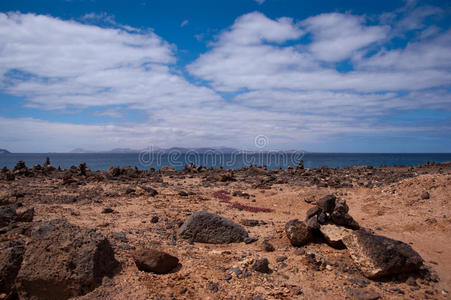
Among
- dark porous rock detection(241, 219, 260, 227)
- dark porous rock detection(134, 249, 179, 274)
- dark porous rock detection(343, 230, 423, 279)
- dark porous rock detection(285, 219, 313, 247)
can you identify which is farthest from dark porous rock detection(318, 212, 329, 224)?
dark porous rock detection(134, 249, 179, 274)

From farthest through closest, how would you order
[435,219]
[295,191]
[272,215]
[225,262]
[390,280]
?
[295,191], [272,215], [435,219], [225,262], [390,280]

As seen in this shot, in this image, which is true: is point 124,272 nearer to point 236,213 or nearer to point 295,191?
point 236,213

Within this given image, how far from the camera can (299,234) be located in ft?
27.7

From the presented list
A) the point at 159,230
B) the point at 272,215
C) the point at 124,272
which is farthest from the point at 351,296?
the point at 272,215

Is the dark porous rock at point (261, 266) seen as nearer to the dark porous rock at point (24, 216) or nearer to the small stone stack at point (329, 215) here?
the small stone stack at point (329, 215)

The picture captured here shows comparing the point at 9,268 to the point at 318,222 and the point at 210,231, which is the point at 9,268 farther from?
the point at 318,222

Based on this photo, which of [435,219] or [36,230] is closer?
[36,230]

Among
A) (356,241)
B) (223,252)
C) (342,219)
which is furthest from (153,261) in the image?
(342,219)

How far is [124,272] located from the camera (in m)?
6.18

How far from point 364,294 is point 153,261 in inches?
182

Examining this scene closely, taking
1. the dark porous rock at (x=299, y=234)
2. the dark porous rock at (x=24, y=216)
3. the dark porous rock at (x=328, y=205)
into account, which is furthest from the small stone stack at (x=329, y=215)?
the dark porous rock at (x=24, y=216)

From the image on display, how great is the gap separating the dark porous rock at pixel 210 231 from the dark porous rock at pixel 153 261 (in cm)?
231

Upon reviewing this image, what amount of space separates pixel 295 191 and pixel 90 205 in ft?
39.0

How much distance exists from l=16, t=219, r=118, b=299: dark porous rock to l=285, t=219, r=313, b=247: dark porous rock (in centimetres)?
499
